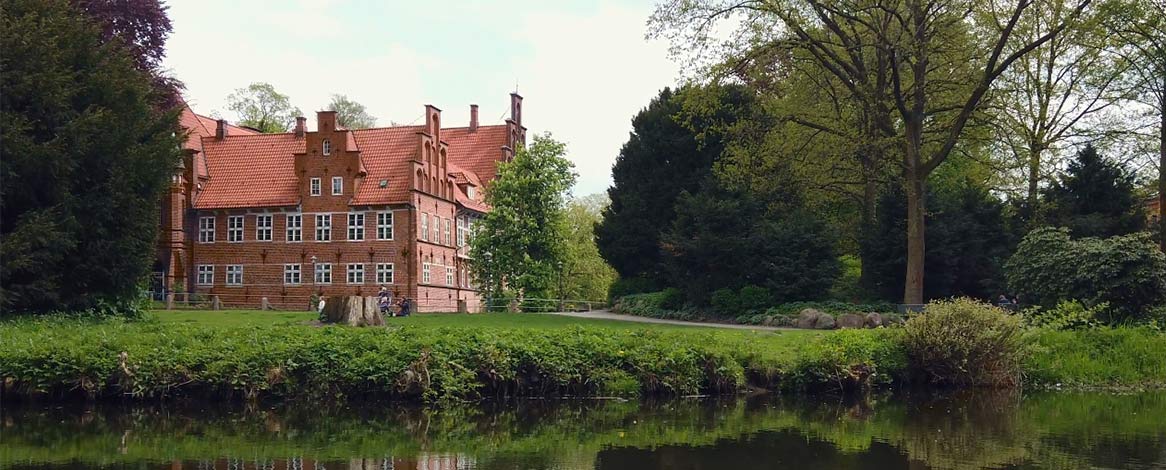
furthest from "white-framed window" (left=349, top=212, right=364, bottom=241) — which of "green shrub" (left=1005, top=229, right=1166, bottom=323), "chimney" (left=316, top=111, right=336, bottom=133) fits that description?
"green shrub" (left=1005, top=229, right=1166, bottom=323)

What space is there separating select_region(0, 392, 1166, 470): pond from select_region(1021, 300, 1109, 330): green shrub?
4171mm

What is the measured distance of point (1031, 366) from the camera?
69.1 feet

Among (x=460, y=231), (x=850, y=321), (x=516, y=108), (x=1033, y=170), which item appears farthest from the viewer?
(x=516, y=108)

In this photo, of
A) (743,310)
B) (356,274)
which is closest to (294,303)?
(356,274)

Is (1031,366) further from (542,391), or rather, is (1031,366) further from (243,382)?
(243,382)

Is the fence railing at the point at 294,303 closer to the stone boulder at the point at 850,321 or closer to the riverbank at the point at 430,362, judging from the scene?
the stone boulder at the point at 850,321

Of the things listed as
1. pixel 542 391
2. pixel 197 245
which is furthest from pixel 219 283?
pixel 542 391

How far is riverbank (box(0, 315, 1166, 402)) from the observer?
1678 cm

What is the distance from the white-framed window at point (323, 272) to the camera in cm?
5441

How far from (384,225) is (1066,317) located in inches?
1441

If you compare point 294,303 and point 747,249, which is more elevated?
point 747,249

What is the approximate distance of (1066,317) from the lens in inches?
892

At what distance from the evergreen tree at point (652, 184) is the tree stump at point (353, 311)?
1835 cm

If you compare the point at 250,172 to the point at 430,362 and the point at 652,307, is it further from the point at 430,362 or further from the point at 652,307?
the point at 430,362
